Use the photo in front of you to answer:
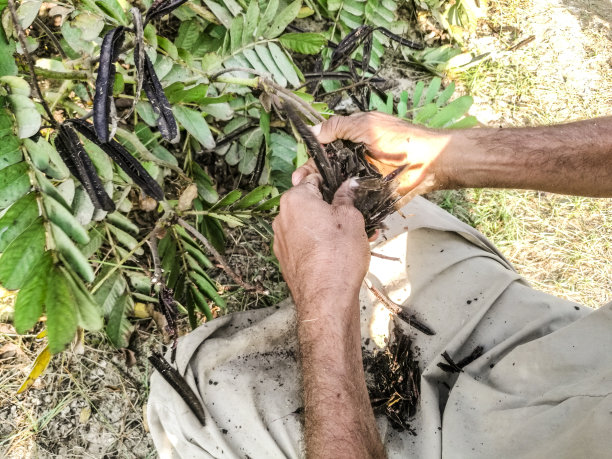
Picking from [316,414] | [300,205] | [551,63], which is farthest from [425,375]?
[551,63]

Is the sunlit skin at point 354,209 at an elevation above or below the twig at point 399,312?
above

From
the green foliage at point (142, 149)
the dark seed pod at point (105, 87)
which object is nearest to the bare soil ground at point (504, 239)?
the green foliage at point (142, 149)

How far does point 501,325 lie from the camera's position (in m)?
1.45

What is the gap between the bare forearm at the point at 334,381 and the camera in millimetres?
1142

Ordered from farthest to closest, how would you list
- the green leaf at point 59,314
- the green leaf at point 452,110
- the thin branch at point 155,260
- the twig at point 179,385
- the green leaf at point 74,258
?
the green leaf at point 452,110 → the twig at point 179,385 → the thin branch at point 155,260 → the green leaf at point 74,258 → the green leaf at point 59,314

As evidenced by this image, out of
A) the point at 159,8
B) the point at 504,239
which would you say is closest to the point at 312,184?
the point at 159,8

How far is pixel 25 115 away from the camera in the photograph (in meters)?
0.99

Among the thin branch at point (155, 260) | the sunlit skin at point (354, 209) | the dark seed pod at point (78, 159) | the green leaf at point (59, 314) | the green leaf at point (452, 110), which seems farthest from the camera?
the green leaf at point (452, 110)

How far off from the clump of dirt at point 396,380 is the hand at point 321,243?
400 millimetres

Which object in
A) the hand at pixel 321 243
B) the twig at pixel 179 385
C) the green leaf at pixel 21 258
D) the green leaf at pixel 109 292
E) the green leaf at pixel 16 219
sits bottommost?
the twig at pixel 179 385

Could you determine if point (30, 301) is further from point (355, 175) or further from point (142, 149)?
point (355, 175)

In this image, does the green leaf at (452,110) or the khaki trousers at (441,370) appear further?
the green leaf at (452,110)

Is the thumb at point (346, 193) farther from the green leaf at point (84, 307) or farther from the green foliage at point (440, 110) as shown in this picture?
Result: the green leaf at point (84, 307)

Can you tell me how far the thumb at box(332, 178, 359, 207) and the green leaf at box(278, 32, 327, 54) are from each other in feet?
1.47
